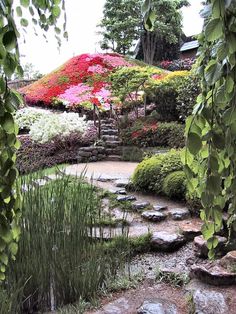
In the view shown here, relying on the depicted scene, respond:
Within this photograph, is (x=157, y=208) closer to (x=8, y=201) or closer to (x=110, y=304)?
(x=110, y=304)

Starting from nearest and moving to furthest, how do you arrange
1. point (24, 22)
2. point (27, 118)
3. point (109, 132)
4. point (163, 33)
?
1. point (24, 22)
2. point (109, 132)
3. point (27, 118)
4. point (163, 33)

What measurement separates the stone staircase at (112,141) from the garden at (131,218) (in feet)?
0.10

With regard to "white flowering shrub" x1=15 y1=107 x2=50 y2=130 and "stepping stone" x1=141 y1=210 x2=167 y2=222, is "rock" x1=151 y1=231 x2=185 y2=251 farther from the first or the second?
"white flowering shrub" x1=15 y1=107 x2=50 y2=130

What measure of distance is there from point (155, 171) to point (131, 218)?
0.83 metres

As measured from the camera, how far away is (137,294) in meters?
2.48

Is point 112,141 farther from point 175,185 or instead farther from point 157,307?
point 157,307

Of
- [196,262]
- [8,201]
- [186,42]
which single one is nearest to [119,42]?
[186,42]

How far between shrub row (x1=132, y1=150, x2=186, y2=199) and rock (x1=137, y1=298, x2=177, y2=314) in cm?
209

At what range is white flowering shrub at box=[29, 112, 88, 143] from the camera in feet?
26.0

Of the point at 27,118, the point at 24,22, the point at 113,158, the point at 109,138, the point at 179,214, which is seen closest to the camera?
the point at 24,22

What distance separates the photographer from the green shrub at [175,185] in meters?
4.33

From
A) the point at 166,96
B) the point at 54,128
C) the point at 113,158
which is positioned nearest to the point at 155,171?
the point at 113,158

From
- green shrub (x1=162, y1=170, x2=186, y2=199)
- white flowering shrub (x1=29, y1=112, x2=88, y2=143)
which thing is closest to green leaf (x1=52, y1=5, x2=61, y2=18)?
green shrub (x1=162, y1=170, x2=186, y2=199)

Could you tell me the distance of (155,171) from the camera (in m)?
4.68
